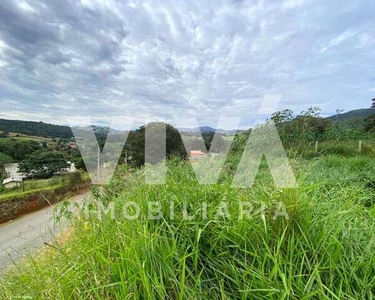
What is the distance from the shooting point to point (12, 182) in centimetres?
1160

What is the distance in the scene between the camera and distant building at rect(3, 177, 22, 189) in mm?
11117

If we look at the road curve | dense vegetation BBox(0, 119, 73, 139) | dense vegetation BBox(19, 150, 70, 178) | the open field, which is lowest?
the open field

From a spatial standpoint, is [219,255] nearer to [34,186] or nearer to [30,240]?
[30,240]

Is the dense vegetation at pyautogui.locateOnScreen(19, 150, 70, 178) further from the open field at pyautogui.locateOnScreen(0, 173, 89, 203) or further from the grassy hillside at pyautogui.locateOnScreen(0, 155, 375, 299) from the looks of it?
the grassy hillside at pyautogui.locateOnScreen(0, 155, 375, 299)

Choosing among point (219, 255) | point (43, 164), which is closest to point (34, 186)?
point (43, 164)

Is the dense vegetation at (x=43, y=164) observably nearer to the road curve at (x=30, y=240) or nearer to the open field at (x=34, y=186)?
the open field at (x=34, y=186)

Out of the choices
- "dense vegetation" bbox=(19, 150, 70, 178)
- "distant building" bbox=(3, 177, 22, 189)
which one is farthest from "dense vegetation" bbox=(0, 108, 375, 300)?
"distant building" bbox=(3, 177, 22, 189)

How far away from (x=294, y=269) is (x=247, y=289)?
255 millimetres

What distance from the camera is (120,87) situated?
20.6 feet

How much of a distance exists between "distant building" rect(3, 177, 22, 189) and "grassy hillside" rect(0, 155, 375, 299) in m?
12.4

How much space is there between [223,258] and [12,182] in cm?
1434

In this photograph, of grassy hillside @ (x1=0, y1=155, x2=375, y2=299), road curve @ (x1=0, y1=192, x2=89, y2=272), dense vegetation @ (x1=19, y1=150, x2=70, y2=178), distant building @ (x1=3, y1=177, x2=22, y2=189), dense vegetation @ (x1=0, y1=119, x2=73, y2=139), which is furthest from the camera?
distant building @ (x1=3, y1=177, x2=22, y2=189)

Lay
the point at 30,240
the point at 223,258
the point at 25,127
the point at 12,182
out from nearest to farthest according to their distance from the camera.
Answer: the point at 223,258, the point at 30,240, the point at 25,127, the point at 12,182

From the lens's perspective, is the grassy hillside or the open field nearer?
the grassy hillside
